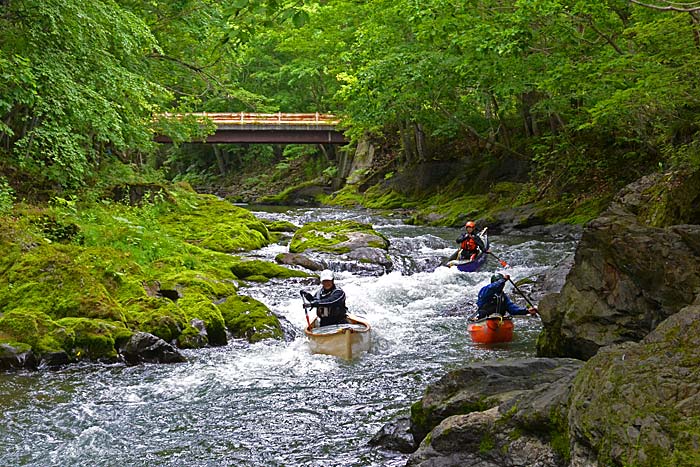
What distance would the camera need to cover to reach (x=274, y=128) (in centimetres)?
3684

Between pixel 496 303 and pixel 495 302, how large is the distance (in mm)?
21

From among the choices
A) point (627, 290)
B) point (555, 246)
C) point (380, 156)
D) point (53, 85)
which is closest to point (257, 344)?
point (627, 290)

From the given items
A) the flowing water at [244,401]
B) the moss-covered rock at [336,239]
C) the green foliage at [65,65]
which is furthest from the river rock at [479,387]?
the moss-covered rock at [336,239]

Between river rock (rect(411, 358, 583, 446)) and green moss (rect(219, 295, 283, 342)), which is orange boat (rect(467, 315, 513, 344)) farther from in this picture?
river rock (rect(411, 358, 583, 446))

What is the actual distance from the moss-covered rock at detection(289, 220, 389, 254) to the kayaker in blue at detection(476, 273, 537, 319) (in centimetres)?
666

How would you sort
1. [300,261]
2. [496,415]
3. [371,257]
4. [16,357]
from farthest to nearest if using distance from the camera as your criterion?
[371,257], [300,261], [16,357], [496,415]

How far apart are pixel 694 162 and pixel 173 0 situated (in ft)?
45.0

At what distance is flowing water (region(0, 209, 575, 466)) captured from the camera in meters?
6.05

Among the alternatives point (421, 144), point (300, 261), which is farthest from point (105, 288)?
point (421, 144)

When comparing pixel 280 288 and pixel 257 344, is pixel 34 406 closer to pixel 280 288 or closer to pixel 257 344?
pixel 257 344

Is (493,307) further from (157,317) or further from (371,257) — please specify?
(371,257)

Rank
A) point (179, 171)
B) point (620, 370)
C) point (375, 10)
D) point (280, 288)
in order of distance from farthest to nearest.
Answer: point (179, 171) → point (375, 10) → point (280, 288) → point (620, 370)

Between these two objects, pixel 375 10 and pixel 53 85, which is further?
pixel 375 10

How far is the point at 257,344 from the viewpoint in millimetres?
9852
